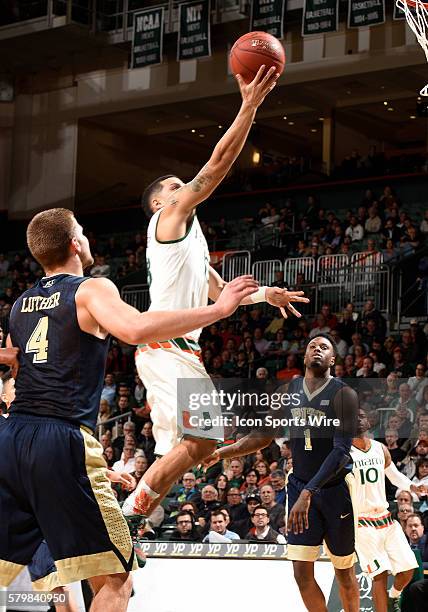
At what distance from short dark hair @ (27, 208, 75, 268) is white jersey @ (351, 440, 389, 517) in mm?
4443

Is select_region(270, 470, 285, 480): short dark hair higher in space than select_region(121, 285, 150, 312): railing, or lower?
lower

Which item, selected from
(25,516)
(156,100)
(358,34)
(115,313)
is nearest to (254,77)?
(115,313)

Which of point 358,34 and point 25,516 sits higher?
point 358,34

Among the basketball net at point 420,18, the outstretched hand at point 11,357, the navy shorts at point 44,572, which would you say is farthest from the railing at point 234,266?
the outstretched hand at point 11,357

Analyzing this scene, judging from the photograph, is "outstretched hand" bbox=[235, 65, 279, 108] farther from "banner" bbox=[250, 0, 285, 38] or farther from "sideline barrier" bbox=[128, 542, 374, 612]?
"banner" bbox=[250, 0, 285, 38]

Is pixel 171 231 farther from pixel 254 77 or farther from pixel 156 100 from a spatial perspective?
pixel 156 100

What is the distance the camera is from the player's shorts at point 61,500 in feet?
12.8

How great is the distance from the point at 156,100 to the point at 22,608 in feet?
51.6

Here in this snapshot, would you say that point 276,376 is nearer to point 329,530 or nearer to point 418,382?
point 418,382

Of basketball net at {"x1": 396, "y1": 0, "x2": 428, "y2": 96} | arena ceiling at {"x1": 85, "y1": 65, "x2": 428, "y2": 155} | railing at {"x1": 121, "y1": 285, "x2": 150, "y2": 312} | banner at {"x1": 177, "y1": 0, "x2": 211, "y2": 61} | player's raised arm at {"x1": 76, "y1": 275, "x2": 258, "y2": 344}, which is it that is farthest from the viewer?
arena ceiling at {"x1": 85, "y1": 65, "x2": 428, "y2": 155}

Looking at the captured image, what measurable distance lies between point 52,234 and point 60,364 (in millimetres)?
558

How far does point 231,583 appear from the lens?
8.29 m

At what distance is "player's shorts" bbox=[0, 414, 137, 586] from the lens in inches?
154

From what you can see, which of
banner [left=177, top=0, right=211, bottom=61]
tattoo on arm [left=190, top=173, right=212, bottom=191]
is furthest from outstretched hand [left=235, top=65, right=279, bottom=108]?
banner [left=177, top=0, right=211, bottom=61]
